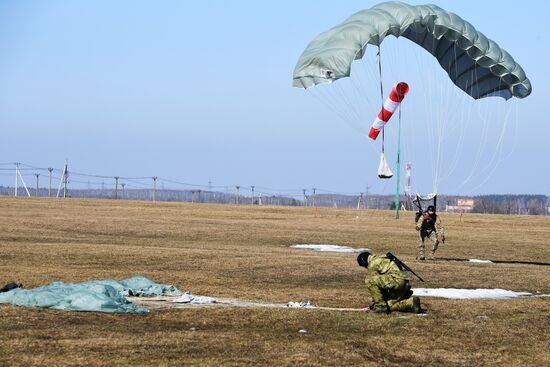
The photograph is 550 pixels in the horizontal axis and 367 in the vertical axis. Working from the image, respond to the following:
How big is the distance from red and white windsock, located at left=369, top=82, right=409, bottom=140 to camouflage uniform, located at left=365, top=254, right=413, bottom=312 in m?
19.3

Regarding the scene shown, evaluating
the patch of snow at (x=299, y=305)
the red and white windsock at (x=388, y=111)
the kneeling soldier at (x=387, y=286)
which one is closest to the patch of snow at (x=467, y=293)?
the patch of snow at (x=299, y=305)

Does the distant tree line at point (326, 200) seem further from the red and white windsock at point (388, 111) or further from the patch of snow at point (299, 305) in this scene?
the patch of snow at point (299, 305)

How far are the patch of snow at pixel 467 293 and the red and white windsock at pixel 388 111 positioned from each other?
14.6m

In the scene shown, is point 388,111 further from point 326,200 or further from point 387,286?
point 326,200

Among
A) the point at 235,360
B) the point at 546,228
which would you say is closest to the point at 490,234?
the point at 546,228

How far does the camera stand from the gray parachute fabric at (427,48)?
28.8m

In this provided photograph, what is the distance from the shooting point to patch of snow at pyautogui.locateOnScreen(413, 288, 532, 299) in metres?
22.7

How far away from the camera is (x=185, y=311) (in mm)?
18250

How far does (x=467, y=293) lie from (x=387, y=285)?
18.1 ft

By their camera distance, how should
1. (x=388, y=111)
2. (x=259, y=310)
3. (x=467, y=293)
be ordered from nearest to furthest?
1. (x=259, y=310)
2. (x=467, y=293)
3. (x=388, y=111)

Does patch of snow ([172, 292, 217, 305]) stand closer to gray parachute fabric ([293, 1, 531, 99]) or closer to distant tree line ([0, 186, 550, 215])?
gray parachute fabric ([293, 1, 531, 99])

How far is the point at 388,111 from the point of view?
3859cm

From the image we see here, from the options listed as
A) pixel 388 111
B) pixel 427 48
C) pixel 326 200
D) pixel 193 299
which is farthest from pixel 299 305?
pixel 326 200

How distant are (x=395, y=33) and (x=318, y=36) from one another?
298 centimetres
